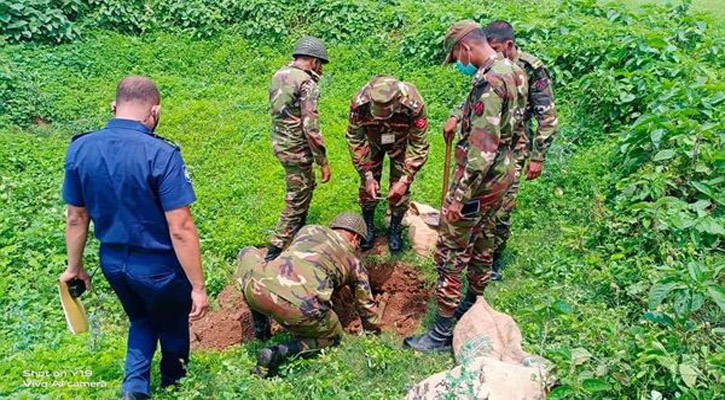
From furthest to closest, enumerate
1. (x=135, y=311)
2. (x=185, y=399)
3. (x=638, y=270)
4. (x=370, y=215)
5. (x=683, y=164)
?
(x=370, y=215), (x=683, y=164), (x=638, y=270), (x=135, y=311), (x=185, y=399)

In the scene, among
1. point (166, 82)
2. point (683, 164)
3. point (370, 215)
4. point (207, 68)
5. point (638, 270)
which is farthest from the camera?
point (207, 68)

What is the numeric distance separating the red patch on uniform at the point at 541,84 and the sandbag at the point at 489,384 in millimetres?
2418

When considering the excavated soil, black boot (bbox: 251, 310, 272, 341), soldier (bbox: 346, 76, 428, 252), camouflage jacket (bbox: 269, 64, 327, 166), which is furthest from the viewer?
soldier (bbox: 346, 76, 428, 252)

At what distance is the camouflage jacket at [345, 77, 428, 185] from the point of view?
208 inches

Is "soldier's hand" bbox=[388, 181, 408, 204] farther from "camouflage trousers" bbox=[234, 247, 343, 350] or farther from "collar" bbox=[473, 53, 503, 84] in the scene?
"collar" bbox=[473, 53, 503, 84]

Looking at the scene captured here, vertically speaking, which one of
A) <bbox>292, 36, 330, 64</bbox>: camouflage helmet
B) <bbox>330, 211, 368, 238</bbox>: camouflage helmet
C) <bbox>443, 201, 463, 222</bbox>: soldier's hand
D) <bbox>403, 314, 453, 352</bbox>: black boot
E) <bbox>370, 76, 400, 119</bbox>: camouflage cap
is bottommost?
<bbox>403, 314, 453, 352</bbox>: black boot

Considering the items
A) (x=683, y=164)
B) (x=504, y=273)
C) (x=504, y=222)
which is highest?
(x=683, y=164)

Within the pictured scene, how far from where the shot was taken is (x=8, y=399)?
3271 millimetres

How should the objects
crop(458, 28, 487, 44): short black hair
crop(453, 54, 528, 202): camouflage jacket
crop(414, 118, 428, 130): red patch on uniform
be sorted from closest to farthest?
crop(453, 54, 528, 202): camouflage jacket < crop(458, 28, 487, 44): short black hair < crop(414, 118, 428, 130): red patch on uniform

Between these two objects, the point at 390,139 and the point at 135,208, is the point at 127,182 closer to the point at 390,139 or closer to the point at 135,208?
the point at 135,208

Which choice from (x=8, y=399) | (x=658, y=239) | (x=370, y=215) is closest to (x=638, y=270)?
(x=658, y=239)

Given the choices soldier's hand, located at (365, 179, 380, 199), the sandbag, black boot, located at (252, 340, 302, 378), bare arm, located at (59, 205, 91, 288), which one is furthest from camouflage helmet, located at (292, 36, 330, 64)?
the sandbag

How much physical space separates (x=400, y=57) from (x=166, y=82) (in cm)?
346

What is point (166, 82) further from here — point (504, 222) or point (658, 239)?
point (658, 239)
